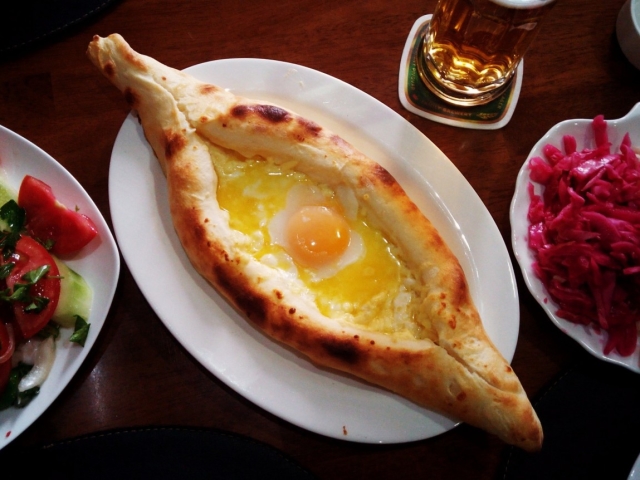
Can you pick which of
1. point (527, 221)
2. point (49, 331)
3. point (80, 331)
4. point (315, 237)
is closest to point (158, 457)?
point (80, 331)

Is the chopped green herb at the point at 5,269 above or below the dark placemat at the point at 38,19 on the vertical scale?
below

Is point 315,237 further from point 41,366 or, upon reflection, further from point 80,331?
point 41,366

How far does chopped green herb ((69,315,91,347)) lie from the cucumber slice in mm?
29

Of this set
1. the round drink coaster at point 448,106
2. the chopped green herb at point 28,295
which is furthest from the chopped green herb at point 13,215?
the round drink coaster at point 448,106

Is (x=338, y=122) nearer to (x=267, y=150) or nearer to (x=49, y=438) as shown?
(x=267, y=150)

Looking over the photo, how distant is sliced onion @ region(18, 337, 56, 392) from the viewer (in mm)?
2018

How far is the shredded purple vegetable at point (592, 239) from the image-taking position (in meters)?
2.21

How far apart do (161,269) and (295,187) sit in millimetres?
738

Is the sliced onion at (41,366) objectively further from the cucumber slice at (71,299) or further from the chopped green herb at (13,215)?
the chopped green herb at (13,215)

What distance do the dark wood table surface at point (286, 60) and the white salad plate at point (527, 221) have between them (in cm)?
15

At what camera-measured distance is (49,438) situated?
207 cm

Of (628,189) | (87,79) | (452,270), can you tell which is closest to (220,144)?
(87,79)

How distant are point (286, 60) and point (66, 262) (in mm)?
1608

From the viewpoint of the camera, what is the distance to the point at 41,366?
2.05 meters
